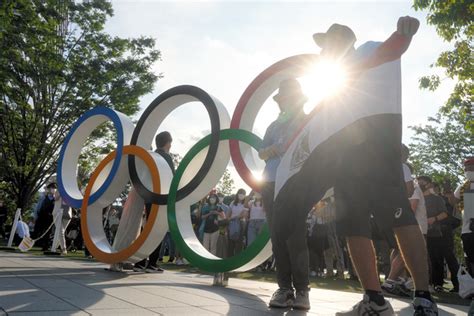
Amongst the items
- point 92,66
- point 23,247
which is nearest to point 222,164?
point 23,247

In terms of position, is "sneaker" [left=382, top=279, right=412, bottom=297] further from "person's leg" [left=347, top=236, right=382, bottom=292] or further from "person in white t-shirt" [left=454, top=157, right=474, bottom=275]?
"person's leg" [left=347, top=236, right=382, bottom=292]

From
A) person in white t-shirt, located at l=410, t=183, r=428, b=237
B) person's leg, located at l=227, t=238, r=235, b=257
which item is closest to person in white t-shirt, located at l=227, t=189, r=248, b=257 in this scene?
person's leg, located at l=227, t=238, r=235, b=257

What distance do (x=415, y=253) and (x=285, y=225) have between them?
35.1 inches

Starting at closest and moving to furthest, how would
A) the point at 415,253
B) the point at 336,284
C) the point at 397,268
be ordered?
the point at 415,253
the point at 397,268
the point at 336,284

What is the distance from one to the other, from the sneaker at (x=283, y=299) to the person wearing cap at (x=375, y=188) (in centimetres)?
76

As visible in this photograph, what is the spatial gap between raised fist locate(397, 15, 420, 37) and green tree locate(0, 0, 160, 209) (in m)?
15.7

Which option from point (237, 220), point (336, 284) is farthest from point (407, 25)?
point (237, 220)

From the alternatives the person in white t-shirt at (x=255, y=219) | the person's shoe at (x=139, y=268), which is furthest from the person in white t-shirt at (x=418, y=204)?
the person in white t-shirt at (x=255, y=219)

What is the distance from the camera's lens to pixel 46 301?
318cm

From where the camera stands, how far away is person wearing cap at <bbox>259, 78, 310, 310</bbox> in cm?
346

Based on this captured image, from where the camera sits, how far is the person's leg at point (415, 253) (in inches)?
104

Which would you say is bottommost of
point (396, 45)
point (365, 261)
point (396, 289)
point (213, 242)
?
point (396, 289)

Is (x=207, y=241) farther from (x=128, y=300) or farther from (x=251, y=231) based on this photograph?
(x=128, y=300)

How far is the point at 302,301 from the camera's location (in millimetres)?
3490
